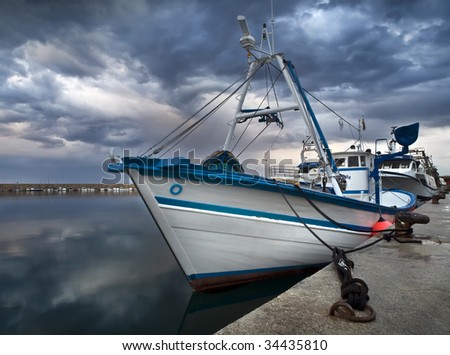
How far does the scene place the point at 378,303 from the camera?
11.8ft

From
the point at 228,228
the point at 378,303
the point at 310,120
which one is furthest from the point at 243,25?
the point at 378,303

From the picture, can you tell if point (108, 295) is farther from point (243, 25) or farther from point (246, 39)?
point (243, 25)

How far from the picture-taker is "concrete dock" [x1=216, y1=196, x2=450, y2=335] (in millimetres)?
2984

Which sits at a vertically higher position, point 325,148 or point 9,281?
point 325,148

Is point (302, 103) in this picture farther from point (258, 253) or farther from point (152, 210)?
point (152, 210)

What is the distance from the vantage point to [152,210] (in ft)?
19.3

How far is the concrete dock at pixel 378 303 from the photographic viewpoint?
2.98m

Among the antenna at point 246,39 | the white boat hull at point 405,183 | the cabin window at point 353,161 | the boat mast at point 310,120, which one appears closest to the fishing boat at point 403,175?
the white boat hull at point 405,183

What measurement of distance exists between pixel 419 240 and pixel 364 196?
3.59 m

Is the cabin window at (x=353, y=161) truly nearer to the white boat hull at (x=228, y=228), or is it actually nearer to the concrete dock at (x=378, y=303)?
the white boat hull at (x=228, y=228)

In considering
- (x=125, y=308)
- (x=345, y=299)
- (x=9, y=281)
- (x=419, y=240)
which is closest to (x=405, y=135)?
(x=419, y=240)

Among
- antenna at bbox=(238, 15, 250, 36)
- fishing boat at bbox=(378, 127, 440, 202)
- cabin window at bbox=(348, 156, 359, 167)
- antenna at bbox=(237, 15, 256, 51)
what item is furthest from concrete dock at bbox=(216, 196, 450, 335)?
fishing boat at bbox=(378, 127, 440, 202)

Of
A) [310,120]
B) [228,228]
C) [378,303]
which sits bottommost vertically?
[378,303]

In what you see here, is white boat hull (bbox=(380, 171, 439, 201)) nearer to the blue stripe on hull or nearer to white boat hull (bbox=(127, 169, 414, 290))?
the blue stripe on hull
